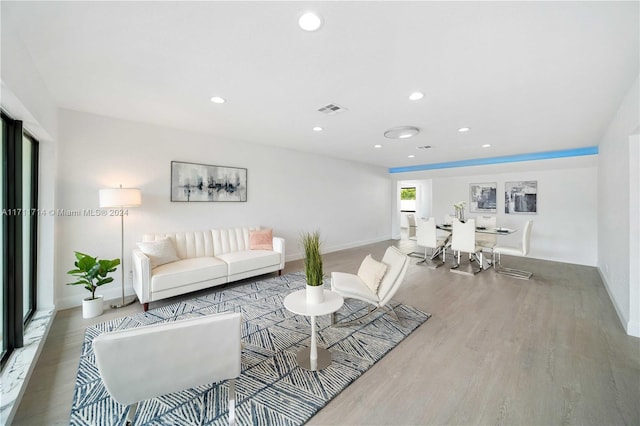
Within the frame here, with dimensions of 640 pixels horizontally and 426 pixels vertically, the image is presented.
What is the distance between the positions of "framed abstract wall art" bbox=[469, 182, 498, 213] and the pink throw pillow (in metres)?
5.75

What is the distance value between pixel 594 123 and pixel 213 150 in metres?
5.87

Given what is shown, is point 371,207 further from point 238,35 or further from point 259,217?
point 238,35

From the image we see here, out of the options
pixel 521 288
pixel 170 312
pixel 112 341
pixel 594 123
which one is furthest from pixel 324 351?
pixel 594 123

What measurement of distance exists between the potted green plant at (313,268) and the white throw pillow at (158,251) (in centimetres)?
246

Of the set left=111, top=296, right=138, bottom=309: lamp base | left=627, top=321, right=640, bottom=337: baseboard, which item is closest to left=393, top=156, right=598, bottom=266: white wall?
left=627, top=321, right=640, bottom=337: baseboard

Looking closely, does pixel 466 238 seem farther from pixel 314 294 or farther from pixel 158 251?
pixel 158 251

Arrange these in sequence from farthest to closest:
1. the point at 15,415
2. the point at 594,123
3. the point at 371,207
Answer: the point at 371,207 < the point at 594,123 < the point at 15,415

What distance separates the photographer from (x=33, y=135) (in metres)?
2.71

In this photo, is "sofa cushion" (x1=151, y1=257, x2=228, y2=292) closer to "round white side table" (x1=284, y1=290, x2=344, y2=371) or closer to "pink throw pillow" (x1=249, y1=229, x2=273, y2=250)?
"pink throw pillow" (x1=249, y1=229, x2=273, y2=250)

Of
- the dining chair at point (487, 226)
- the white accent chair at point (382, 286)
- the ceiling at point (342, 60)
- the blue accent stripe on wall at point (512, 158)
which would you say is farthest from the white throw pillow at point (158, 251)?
the blue accent stripe on wall at point (512, 158)

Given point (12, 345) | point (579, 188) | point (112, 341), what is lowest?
point (12, 345)

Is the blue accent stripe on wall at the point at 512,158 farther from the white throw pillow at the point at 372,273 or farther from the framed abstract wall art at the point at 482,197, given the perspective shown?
the white throw pillow at the point at 372,273

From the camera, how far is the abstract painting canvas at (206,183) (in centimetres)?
416

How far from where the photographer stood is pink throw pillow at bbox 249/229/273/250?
4539 millimetres
